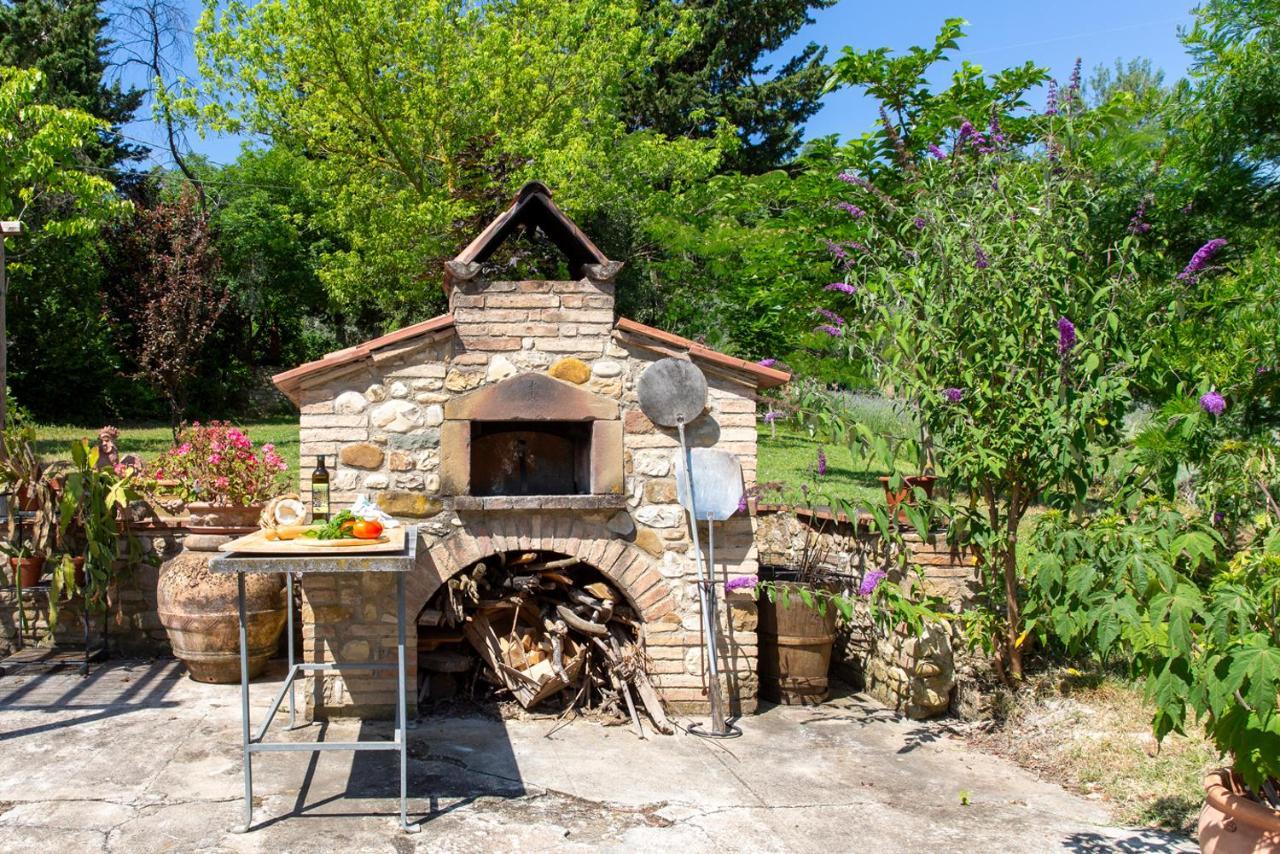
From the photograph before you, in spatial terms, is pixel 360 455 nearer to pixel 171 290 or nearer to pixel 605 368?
pixel 605 368

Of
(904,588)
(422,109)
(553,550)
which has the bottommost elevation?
(904,588)

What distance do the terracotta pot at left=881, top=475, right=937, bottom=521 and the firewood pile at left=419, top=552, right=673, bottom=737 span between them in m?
1.88

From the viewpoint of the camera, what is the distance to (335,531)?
16.8 ft

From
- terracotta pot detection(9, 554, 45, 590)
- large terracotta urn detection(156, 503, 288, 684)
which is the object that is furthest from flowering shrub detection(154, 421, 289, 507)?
terracotta pot detection(9, 554, 45, 590)

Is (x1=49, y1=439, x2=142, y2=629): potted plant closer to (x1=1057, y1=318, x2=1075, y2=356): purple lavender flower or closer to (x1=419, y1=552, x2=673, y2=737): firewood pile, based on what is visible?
(x1=419, y1=552, x2=673, y2=737): firewood pile

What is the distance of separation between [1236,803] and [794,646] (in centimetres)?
332

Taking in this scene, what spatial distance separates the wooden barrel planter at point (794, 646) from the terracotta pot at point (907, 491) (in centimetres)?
82

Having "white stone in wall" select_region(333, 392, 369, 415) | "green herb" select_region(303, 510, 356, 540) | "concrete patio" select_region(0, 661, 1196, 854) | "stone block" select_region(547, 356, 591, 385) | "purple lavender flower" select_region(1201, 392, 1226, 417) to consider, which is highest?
"stone block" select_region(547, 356, 591, 385)

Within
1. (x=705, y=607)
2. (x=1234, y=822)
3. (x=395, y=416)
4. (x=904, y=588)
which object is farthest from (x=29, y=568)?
(x=1234, y=822)

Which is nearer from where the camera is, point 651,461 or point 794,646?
point 651,461

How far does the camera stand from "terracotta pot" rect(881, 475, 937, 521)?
6.47 meters

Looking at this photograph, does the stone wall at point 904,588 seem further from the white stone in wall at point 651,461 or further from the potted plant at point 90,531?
the potted plant at point 90,531

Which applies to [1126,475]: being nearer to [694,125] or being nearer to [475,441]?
[475,441]

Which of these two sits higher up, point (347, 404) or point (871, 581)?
point (347, 404)
